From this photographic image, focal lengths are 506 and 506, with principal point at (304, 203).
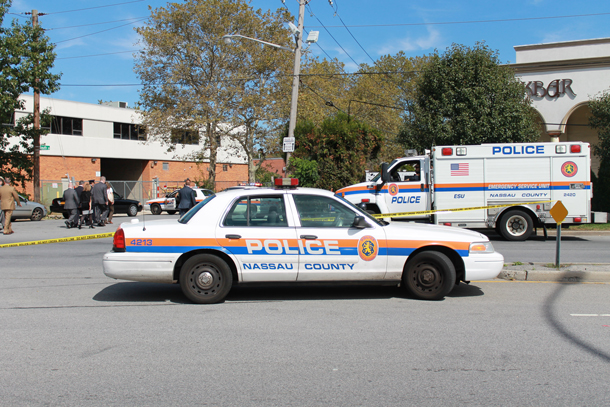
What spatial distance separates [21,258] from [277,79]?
26.2 m

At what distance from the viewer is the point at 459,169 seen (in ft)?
45.7

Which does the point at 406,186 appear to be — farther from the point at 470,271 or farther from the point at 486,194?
the point at 470,271

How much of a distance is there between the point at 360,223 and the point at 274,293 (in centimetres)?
175

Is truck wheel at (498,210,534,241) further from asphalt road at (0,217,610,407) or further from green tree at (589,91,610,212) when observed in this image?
green tree at (589,91,610,212)

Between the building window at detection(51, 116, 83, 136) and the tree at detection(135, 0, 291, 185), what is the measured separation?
11.9m

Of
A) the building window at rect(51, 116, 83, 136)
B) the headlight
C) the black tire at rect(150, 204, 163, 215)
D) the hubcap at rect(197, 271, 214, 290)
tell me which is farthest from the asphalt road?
the building window at rect(51, 116, 83, 136)

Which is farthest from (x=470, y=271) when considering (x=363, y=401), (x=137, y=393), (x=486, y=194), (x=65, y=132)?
(x=65, y=132)

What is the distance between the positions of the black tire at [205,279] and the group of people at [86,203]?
13.1m

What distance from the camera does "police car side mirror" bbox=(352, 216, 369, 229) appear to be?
258 inches

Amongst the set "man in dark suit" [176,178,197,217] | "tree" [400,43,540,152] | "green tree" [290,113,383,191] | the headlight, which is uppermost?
"tree" [400,43,540,152]

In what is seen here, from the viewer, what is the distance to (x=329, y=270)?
21.7 feet

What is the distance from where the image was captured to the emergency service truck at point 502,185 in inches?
533

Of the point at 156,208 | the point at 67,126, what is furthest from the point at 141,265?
the point at 67,126

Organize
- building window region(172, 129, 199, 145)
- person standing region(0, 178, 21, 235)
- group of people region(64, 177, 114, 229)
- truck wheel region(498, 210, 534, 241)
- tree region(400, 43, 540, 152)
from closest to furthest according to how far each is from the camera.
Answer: truck wheel region(498, 210, 534, 241) → person standing region(0, 178, 21, 235) → group of people region(64, 177, 114, 229) → tree region(400, 43, 540, 152) → building window region(172, 129, 199, 145)
